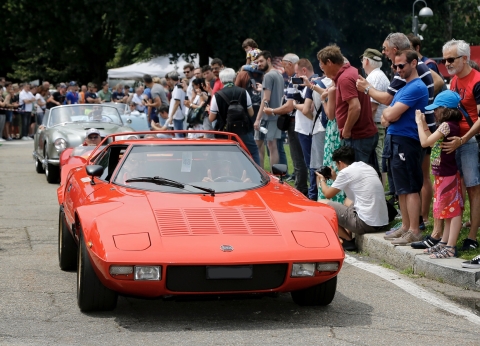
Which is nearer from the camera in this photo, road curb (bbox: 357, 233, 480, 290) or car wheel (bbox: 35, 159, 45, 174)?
road curb (bbox: 357, 233, 480, 290)

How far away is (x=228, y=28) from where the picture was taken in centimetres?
4053

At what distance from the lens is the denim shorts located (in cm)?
793

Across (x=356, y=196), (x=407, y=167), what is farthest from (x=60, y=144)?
(x=407, y=167)

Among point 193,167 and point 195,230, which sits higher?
point 193,167

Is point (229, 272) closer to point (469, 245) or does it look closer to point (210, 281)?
point (210, 281)

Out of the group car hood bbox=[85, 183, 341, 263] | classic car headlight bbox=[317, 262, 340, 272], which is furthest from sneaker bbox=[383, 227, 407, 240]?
classic car headlight bbox=[317, 262, 340, 272]

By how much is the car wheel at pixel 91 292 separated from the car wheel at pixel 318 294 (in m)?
1.32

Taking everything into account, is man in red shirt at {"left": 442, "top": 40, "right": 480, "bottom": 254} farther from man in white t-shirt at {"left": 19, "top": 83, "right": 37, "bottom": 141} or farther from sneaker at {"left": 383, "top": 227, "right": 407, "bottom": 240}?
man in white t-shirt at {"left": 19, "top": 83, "right": 37, "bottom": 141}

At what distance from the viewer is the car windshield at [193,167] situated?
6891mm

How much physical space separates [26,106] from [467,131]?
2356 cm

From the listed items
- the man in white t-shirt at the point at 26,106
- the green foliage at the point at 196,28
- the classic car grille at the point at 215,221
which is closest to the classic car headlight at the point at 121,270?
the classic car grille at the point at 215,221

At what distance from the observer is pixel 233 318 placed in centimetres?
599

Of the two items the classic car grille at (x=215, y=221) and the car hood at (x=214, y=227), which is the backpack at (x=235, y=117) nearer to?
the car hood at (x=214, y=227)

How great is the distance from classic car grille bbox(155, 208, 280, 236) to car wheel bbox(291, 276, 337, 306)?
1.77 feet
